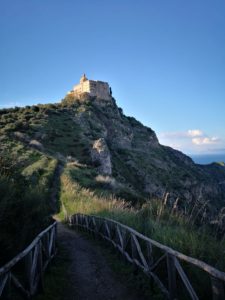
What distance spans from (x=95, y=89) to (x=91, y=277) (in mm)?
110682

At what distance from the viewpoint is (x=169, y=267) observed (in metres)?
5.55

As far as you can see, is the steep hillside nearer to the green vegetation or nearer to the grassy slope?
the grassy slope

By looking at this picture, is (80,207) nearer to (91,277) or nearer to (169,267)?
(91,277)

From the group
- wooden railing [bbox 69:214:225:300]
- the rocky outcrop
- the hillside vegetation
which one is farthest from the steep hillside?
wooden railing [bbox 69:214:225:300]

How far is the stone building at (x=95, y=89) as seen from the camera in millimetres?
115312

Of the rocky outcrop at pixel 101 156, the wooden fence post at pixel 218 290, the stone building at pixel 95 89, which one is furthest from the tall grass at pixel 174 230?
the stone building at pixel 95 89

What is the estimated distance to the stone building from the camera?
115 meters

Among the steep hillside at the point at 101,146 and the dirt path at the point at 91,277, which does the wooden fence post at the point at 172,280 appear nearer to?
the dirt path at the point at 91,277

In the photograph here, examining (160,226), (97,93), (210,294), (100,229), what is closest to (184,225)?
(160,226)

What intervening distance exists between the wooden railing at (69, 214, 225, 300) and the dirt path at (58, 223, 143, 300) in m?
0.65

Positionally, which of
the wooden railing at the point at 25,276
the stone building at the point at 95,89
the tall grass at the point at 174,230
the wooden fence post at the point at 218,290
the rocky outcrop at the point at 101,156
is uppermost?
→ the stone building at the point at 95,89

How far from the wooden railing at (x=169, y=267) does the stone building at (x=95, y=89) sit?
4245 inches

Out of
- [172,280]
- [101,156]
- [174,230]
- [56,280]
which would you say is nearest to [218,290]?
[172,280]

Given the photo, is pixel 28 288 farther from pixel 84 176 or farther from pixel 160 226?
pixel 84 176
